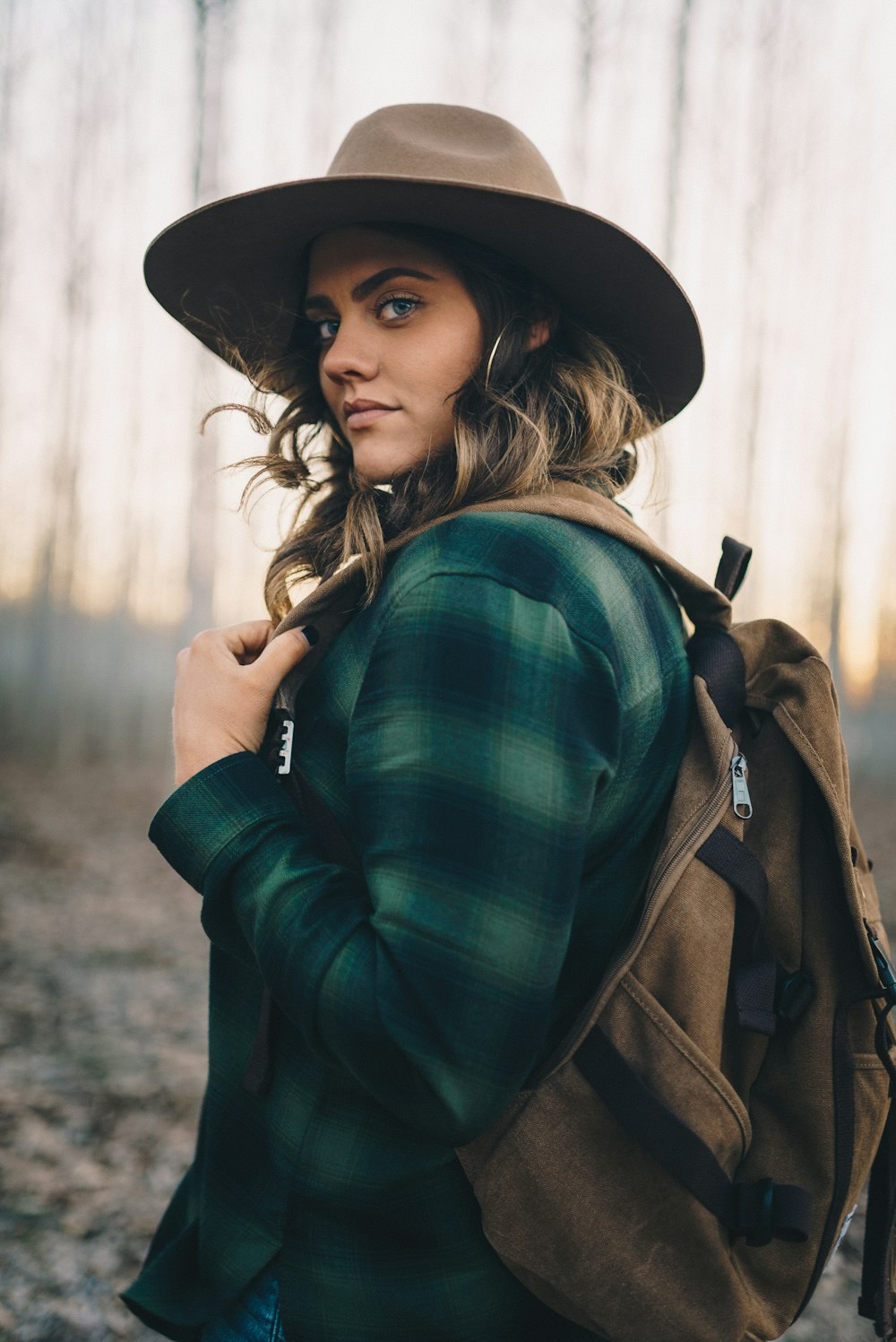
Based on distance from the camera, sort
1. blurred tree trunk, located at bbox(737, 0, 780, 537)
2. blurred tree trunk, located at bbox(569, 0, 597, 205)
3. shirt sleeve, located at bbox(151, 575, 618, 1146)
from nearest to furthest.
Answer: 1. shirt sleeve, located at bbox(151, 575, 618, 1146)
2. blurred tree trunk, located at bbox(569, 0, 597, 205)
3. blurred tree trunk, located at bbox(737, 0, 780, 537)

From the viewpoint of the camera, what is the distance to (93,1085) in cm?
416

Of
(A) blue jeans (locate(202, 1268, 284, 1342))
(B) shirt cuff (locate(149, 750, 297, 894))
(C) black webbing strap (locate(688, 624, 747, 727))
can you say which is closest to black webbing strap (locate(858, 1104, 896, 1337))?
(C) black webbing strap (locate(688, 624, 747, 727))

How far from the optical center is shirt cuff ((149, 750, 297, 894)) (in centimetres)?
114

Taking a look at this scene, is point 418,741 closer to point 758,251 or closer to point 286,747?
point 286,747

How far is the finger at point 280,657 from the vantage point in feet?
4.18

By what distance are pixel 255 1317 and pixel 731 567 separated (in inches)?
54.5

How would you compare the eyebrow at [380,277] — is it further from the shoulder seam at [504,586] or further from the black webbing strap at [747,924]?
the black webbing strap at [747,924]

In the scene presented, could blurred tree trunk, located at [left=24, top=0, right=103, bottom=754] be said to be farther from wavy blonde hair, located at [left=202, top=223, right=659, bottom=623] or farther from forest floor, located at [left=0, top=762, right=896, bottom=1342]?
wavy blonde hair, located at [left=202, top=223, right=659, bottom=623]

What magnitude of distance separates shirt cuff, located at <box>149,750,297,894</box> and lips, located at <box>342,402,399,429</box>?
62cm

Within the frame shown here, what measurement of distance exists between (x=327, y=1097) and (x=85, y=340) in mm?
17581

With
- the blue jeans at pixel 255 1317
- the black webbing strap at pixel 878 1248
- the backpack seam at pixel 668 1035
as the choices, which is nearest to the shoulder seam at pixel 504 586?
the backpack seam at pixel 668 1035

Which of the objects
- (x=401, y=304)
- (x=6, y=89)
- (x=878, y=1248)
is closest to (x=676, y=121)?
(x=6, y=89)

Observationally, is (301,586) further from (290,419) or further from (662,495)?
(662,495)

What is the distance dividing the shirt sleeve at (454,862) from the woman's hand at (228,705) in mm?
268
